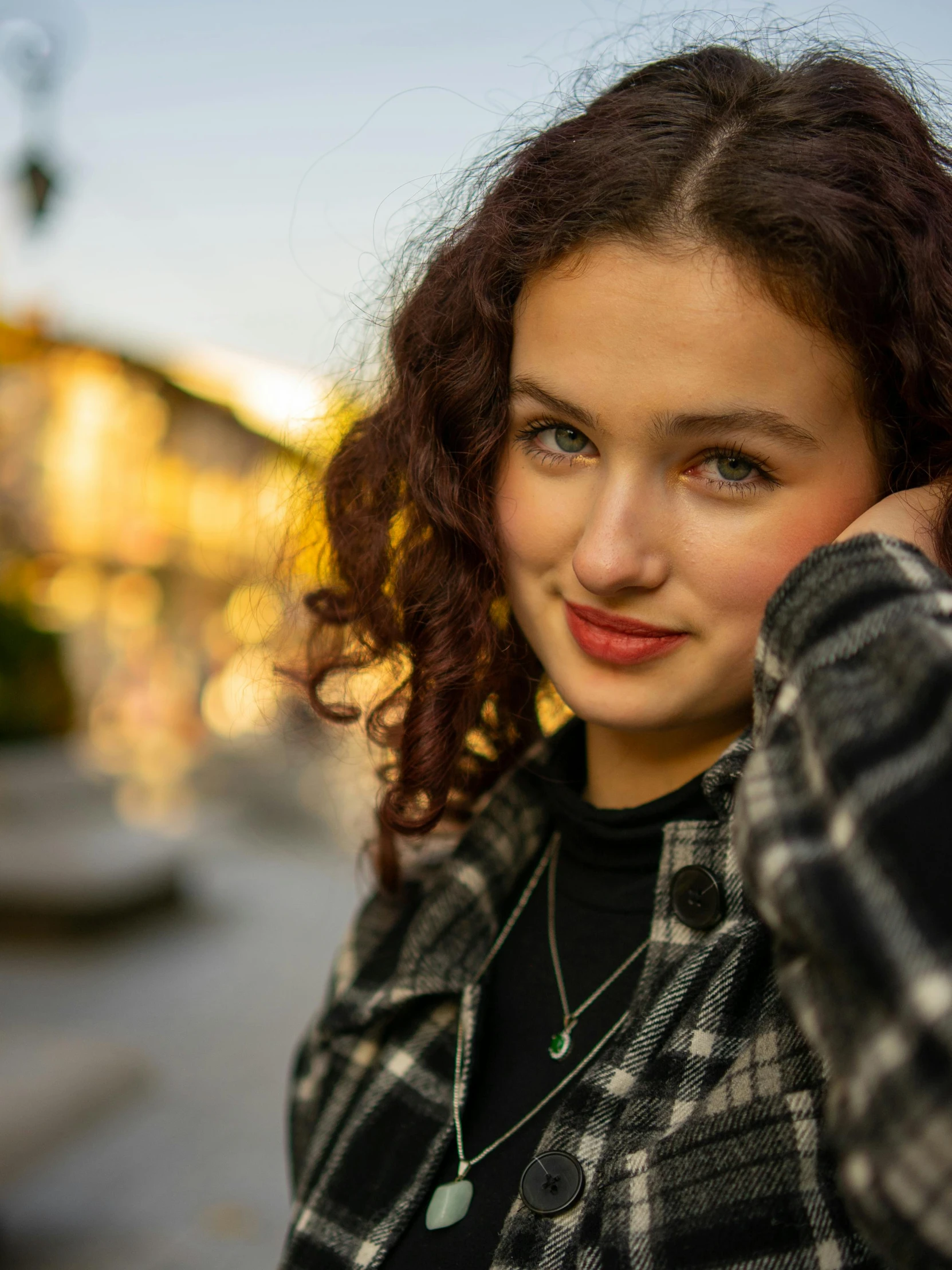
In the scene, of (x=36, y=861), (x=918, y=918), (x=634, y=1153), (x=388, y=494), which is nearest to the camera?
(x=918, y=918)

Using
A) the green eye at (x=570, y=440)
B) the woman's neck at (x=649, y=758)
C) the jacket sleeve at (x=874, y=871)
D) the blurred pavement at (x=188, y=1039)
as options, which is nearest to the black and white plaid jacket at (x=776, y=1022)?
the jacket sleeve at (x=874, y=871)

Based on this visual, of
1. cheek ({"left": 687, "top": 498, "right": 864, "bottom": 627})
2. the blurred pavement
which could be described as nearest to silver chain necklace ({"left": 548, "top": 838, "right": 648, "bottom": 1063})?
cheek ({"left": 687, "top": 498, "right": 864, "bottom": 627})

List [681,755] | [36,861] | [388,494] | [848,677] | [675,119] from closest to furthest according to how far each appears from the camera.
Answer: [848,677] → [675,119] → [681,755] → [388,494] → [36,861]

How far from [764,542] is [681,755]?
1.10 ft

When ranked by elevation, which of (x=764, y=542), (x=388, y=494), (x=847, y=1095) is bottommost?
(x=847, y=1095)

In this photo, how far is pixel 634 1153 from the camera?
1046 mm

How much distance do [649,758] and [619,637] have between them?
24cm

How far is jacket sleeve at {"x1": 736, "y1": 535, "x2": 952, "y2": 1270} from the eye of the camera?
2.25 feet

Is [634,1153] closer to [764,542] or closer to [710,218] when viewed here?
[764,542]

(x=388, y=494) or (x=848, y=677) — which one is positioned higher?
(x=388, y=494)

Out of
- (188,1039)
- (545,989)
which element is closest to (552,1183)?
(545,989)

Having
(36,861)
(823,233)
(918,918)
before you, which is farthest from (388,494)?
(36,861)

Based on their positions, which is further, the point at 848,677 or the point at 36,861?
the point at 36,861

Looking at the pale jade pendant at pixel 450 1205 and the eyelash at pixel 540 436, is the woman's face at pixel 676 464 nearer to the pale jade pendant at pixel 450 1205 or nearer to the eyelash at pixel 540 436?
the eyelash at pixel 540 436
